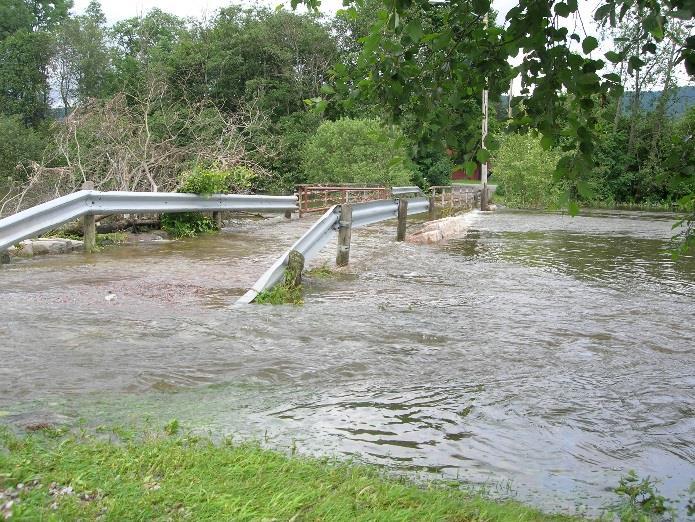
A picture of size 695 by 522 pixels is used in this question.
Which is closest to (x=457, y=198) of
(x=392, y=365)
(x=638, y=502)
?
(x=392, y=365)

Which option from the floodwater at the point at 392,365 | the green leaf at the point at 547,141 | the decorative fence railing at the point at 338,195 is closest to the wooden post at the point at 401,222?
the floodwater at the point at 392,365

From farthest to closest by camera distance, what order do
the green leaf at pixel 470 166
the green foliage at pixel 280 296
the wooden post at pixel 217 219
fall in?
1. the wooden post at pixel 217 219
2. the green foliage at pixel 280 296
3. the green leaf at pixel 470 166

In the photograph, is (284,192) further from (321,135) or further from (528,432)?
(528,432)

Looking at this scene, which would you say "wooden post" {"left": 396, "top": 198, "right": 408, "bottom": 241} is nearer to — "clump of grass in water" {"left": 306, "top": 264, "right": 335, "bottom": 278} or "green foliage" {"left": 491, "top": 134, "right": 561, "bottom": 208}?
"clump of grass in water" {"left": 306, "top": 264, "right": 335, "bottom": 278}

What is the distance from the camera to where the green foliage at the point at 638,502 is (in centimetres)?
356

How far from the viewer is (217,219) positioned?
15.9 m

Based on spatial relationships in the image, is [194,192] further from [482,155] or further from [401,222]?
[482,155]

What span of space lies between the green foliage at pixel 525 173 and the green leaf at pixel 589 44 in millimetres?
32814

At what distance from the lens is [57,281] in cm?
892

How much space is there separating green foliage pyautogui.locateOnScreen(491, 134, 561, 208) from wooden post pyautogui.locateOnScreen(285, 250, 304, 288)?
28.4m

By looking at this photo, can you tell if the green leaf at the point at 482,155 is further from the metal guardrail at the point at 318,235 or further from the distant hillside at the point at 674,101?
the distant hillside at the point at 674,101

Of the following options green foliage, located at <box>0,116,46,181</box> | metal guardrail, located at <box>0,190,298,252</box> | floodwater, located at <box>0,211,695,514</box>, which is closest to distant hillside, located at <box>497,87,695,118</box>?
green foliage, located at <box>0,116,46,181</box>

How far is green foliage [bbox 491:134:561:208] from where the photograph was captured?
1423 inches

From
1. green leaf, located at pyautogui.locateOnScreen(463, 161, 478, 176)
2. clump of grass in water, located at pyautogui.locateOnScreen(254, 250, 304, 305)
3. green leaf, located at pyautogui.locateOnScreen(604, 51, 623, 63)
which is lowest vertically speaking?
clump of grass in water, located at pyautogui.locateOnScreen(254, 250, 304, 305)
